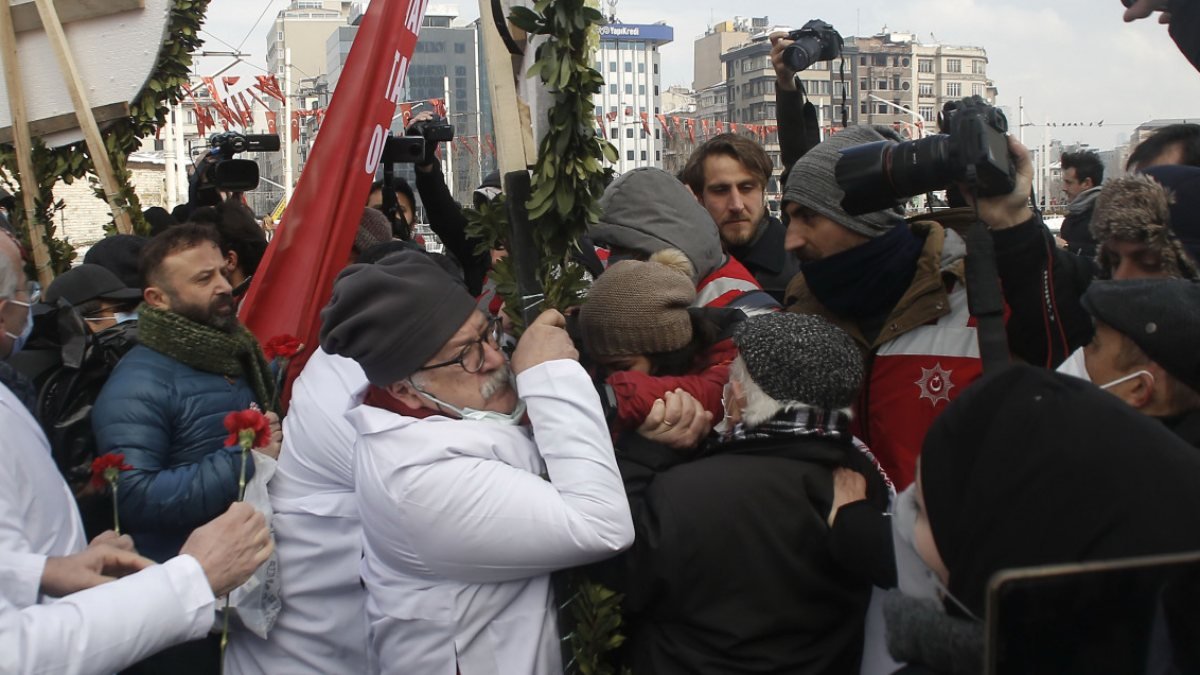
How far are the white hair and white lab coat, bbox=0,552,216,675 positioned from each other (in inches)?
46.8

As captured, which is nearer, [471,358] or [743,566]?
[743,566]

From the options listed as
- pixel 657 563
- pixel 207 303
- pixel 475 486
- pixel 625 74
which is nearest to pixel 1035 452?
pixel 657 563

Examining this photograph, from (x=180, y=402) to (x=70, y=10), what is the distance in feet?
7.05

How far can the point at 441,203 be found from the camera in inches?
203

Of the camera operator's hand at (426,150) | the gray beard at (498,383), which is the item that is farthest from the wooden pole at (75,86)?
the gray beard at (498,383)

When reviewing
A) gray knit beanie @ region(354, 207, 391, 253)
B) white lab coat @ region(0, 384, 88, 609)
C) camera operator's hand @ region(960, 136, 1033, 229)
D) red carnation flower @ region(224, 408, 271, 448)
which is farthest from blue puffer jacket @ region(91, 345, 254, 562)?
camera operator's hand @ region(960, 136, 1033, 229)

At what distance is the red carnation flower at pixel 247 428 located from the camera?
2660 mm

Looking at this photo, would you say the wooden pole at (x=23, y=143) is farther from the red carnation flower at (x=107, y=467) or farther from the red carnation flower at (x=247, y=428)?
the red carnation flower at (x=247, y=428)

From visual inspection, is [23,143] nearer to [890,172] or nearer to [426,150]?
[426,150]

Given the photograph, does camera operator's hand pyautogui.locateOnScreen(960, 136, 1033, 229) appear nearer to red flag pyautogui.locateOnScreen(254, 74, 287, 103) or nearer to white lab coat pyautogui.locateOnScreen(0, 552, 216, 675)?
white lab coat pyautogui.locateOnScreen(0, 552, 216, 675)

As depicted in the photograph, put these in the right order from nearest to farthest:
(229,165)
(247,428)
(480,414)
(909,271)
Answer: (480,414), (247,428), (909,271), (229,165)

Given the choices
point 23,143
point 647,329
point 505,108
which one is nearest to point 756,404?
point 647,329

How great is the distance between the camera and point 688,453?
2533 millimetres

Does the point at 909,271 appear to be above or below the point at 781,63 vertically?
below
